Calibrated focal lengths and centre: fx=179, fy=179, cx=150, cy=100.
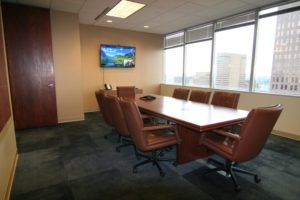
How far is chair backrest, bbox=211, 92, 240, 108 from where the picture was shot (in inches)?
118

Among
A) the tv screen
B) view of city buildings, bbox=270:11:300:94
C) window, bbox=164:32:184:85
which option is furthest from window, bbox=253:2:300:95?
the tv screen

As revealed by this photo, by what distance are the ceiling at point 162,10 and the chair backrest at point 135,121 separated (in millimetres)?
2734

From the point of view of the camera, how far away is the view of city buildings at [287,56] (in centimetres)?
357

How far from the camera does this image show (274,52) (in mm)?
3912

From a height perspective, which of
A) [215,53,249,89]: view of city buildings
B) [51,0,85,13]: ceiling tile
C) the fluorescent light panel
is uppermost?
the fluorescent light panel

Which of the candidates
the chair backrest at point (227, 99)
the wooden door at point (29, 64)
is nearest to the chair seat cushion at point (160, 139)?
the chair backrest at point (227, 99)

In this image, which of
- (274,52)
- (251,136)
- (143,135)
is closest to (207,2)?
(274,52)

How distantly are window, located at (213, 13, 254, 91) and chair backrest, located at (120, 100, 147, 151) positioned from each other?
11.5 ft

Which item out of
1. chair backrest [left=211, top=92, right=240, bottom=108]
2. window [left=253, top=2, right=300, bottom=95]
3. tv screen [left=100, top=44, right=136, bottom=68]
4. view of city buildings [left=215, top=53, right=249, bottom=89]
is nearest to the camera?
chair backrest [left=211, top=92, right=240, bottom=108]

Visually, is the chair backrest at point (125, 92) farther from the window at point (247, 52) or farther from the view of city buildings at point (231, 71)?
the view of city buildings at point (231, 71)

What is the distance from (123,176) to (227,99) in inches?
83.6

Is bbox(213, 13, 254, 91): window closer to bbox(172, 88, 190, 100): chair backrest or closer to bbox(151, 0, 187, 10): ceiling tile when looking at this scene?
bbox(172, 88, 190, 100): chair backrest

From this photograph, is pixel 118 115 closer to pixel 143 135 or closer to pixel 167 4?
pixel 143 135

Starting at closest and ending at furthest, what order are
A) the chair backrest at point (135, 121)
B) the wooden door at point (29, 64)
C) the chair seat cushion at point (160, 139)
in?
the chair backrest at point (135, 121) < the chair seat cushion at point (160, 139) < the wooden door at point (29, 64)
